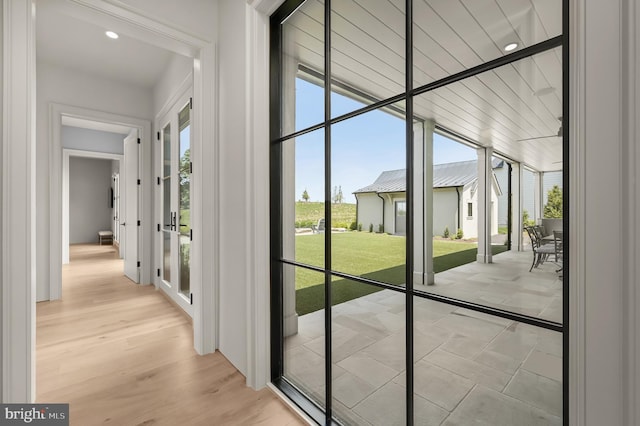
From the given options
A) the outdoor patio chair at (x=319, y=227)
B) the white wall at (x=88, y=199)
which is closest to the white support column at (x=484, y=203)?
the outdoor patio chair at (x=319, y=227)

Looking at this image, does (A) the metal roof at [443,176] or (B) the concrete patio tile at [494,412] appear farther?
(A) the metal roof at [443,176]

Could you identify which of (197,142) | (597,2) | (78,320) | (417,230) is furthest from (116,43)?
(597,2)

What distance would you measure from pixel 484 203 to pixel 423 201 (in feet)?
0.65

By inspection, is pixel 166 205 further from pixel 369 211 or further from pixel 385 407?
pixel 385 407

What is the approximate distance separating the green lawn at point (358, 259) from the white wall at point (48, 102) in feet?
11.5

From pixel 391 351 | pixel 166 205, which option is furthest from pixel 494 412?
→ pixel 166 205

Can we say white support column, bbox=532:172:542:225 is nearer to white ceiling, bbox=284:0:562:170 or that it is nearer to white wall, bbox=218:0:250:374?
white ceiling, bbox=284:0:562:170

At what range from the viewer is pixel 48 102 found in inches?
131

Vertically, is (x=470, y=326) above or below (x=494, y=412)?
above

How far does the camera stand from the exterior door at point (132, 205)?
4.07 metres

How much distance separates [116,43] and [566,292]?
4072 millimetres

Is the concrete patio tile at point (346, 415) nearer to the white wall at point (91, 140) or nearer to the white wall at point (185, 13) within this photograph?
the white wall at point (185, 13)

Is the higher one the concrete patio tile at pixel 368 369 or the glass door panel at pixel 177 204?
the glass door panel at pixel 177 204

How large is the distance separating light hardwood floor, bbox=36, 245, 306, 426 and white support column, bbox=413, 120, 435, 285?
42.7 inches
